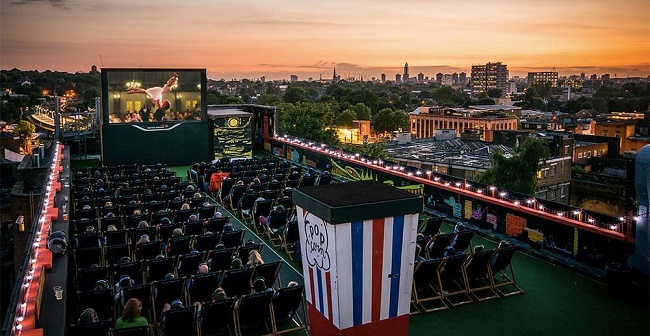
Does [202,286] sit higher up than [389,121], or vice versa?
[202,286]

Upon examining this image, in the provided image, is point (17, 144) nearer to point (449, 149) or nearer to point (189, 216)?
point (449, 149)

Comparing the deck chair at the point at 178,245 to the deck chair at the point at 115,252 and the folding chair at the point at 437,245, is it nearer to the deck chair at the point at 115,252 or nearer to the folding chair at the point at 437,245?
the deck chair at the point at 115,252

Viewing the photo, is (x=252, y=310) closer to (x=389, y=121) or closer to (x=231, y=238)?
(x=231, y=238)

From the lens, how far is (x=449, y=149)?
1759 inches

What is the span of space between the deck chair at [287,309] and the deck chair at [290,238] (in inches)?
117

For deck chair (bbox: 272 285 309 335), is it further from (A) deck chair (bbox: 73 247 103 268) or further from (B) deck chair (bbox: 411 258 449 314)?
(A) deck chair (bbox: 73 247 103 268)

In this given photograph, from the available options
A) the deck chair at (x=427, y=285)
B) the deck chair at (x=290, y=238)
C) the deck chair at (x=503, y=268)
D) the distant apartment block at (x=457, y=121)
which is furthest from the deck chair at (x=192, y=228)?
the distant apartment block at (x=457, y=121)

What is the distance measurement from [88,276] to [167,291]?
A: 1149 mm

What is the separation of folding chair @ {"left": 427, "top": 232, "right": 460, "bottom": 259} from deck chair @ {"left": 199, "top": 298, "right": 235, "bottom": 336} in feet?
11.5

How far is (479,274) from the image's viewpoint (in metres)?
8.07

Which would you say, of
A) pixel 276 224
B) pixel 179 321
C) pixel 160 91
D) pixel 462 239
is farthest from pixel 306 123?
pixel 179 321

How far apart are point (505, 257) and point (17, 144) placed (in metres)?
52.6

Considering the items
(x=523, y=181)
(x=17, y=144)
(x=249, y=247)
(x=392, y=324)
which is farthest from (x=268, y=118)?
(x=17, y=144)

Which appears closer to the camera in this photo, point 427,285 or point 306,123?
point 427,285
